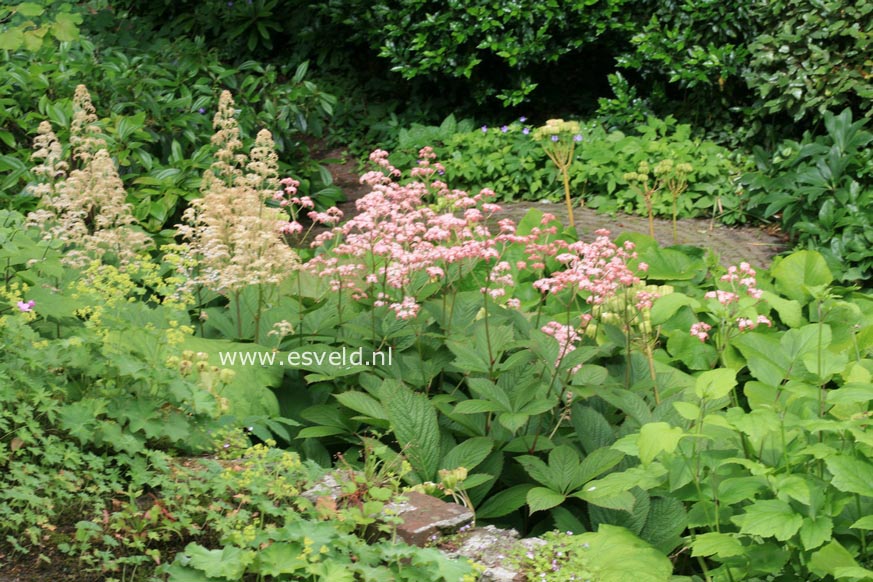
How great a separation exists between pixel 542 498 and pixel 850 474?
38.0 inches

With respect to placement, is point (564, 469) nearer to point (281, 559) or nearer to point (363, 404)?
point (363, 404)

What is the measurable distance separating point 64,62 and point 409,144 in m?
2.70

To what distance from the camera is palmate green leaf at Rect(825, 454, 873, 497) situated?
2.57 m

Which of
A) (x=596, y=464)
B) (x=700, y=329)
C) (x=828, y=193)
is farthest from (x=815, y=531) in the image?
(x=828, y=193)

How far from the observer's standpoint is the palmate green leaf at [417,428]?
135 inches

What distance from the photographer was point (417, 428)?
345 cm

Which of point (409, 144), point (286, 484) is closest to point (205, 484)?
point (286, 484)

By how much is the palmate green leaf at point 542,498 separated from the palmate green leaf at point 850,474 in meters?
0.89

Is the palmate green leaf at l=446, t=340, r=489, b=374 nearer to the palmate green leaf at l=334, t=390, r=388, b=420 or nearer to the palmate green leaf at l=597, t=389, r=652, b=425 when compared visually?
the palmate green leaf at l=334, t=390, r=388, b=420

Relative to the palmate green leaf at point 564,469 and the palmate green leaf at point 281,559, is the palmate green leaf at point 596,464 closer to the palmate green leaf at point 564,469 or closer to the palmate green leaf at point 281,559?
the palmate green leaf at point 564,469

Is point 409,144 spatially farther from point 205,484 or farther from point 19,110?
point 205,484

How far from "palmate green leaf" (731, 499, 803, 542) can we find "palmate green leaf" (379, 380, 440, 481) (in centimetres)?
111

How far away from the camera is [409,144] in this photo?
826 centimetres

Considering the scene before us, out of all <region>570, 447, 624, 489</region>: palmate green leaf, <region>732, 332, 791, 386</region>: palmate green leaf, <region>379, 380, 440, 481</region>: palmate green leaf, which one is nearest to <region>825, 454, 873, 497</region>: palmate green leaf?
<region>732, 332, 791, 386</region>: palmate green leaf
